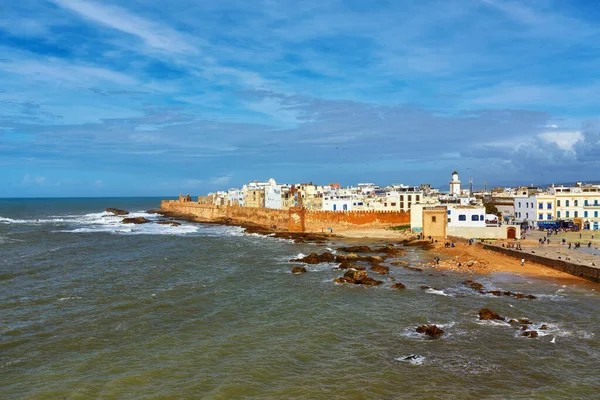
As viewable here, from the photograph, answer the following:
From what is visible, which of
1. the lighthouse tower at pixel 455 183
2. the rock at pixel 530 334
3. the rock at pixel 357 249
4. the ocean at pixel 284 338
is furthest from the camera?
the lighthouse tower at pixel 455 183

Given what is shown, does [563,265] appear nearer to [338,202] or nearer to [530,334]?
[530,334]

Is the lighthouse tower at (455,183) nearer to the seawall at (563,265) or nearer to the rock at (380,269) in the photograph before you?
the seawall at (563,265)

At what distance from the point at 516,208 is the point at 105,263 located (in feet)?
191

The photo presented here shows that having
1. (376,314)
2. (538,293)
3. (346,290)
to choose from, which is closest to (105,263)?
(346,290)

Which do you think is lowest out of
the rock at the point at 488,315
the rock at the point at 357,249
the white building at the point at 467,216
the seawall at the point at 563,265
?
the rock at the point at 488,315

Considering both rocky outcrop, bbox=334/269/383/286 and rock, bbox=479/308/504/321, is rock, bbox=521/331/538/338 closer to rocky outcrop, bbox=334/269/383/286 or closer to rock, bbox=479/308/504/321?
rock, bbox=479/308/504/321

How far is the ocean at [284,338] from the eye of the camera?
1680 cm

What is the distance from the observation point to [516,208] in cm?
7212

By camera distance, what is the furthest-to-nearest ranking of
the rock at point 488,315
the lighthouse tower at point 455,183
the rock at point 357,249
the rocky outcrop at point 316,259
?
the lighthouse tower at point 455,183 → the rock at point 357,249 → the rocky outcrop at point 316,259 → the rock at point 488,315

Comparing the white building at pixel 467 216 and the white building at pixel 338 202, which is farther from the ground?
the white building at pixel 338 202

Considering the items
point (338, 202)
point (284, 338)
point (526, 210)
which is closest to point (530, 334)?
point (284, 338)

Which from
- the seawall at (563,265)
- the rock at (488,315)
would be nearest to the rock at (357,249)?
the seawall at (563,265)

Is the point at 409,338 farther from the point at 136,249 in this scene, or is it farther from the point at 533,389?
the point at 136,249

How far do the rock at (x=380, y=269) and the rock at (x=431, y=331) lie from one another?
50.5 ft
